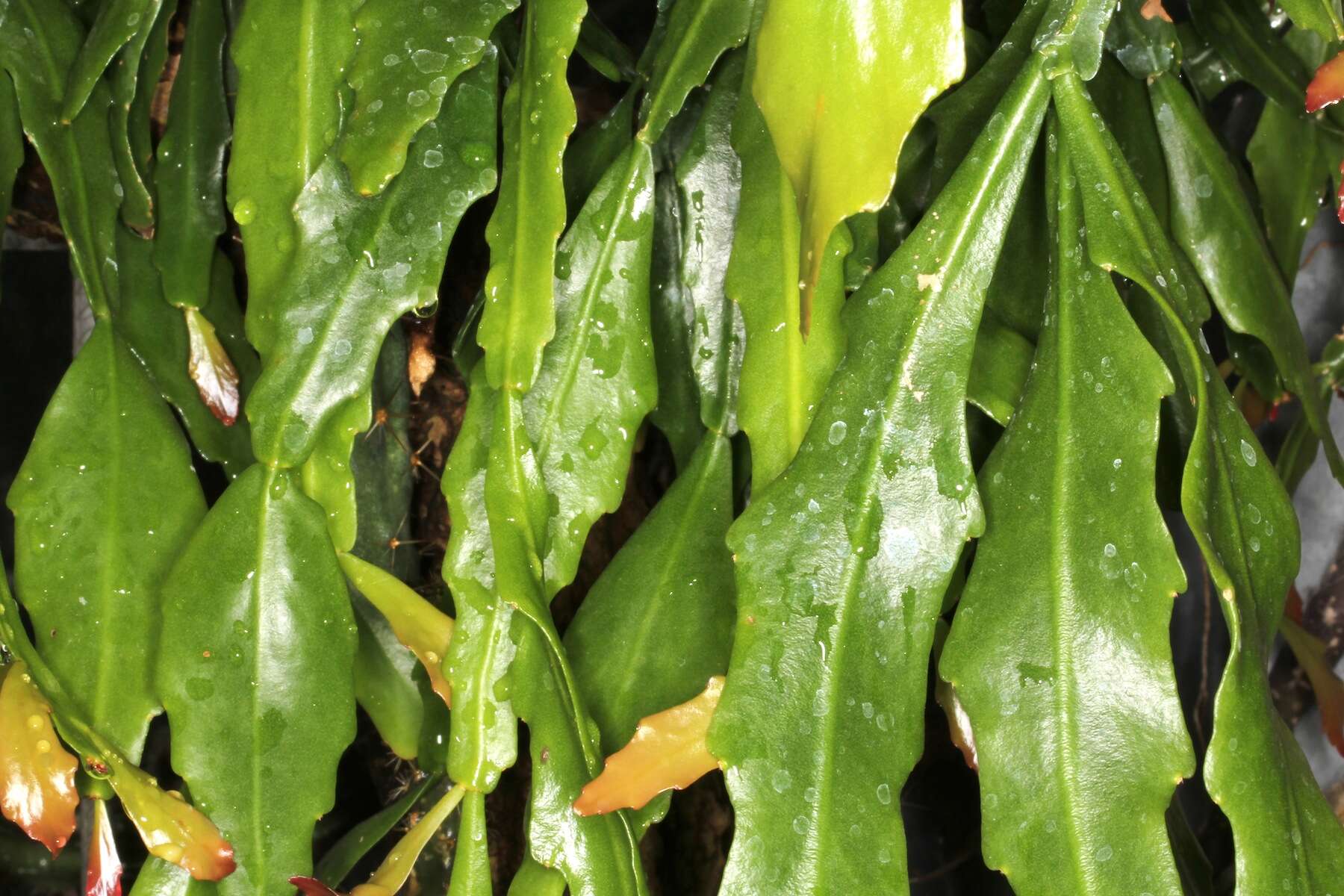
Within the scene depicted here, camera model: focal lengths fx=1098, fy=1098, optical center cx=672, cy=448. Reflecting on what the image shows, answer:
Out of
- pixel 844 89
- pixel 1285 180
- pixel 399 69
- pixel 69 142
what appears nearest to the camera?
pixel 844 89

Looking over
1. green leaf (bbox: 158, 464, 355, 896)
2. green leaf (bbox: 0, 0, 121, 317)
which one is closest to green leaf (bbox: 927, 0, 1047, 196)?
green leaf (bbox: 158, 464, 355, 896)

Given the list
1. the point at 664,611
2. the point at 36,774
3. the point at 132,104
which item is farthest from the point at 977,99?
the point at 36,774

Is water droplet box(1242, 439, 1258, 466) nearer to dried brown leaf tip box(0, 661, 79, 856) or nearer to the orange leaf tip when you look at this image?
the orange leaf tip

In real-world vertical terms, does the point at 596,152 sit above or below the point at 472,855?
above

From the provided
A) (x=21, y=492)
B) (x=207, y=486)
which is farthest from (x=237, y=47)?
(x=207, y=486)

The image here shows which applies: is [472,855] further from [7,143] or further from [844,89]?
[7,143]

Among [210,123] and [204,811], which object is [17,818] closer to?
[204,811]
